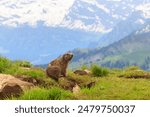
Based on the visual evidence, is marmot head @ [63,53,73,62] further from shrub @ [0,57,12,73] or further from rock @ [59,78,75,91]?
shrub @ [0,57,12,73]

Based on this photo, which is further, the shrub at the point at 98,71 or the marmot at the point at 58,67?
the shrub at the point at 98,71

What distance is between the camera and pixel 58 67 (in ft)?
85.6

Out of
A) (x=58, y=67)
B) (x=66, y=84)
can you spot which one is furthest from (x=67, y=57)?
(x=66, y=84)

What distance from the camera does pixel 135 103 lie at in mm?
13523

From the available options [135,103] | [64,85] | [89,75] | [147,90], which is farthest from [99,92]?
[89,75]

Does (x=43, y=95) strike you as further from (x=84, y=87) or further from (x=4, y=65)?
(x=4, y=65)

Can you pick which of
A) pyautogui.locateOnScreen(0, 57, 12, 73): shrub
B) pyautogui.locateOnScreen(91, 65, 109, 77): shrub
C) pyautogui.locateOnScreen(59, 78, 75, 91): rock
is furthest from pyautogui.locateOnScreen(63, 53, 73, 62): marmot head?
pyautogui.locateOnScreen(0, 57, 12, 73): shrub

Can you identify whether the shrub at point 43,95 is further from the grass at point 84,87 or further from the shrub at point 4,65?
the shrub at point 4,65

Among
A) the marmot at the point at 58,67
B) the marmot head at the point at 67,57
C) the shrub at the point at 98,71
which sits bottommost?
the shrub at the point at 98,71

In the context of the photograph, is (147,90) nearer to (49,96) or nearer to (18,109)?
(49,96)

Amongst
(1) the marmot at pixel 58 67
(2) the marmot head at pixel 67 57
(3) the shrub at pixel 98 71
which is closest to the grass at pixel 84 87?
(3) the shrub at pixel 98 71

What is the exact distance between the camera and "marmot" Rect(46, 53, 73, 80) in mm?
25062

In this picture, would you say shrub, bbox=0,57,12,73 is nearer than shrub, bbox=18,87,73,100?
No

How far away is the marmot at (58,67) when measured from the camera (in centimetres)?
2506
